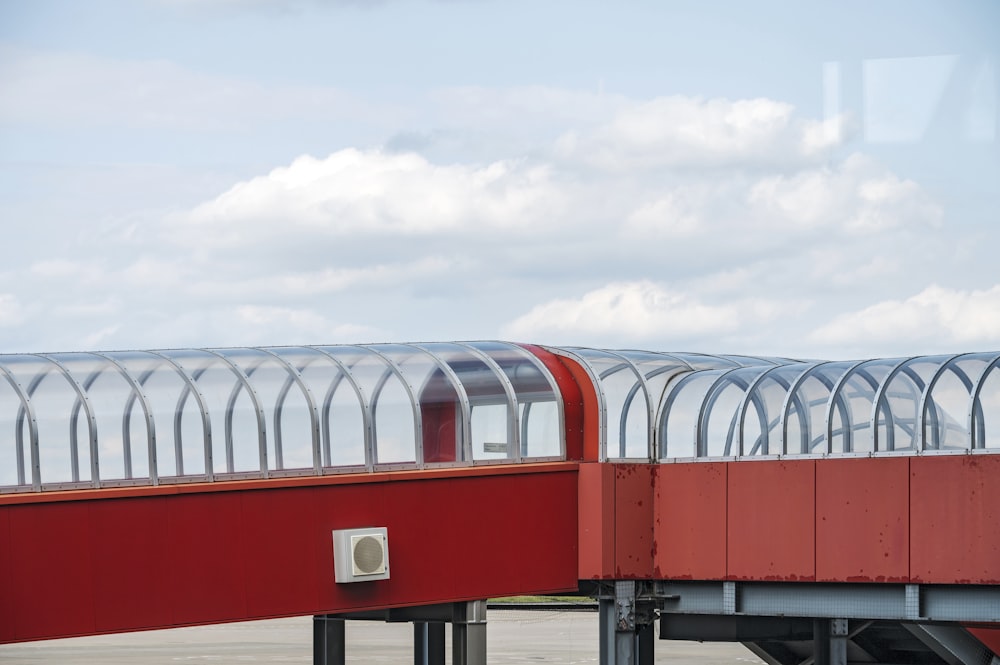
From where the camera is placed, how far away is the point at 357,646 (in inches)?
2643

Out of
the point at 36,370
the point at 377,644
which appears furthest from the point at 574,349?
the point at 377,644

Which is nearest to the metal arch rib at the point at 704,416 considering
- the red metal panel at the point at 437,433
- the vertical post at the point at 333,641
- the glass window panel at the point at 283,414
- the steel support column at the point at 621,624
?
the steel support column at the point at 621,624

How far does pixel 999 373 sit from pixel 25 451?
14372mm

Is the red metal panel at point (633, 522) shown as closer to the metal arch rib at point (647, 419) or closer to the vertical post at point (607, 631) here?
the metal arch rib at point (647, 419)

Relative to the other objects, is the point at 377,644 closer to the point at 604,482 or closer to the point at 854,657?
the point at 854,657

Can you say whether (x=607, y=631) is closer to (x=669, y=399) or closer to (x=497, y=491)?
(x=497, y=491)

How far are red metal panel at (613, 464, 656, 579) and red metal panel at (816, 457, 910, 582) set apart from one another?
3.00m

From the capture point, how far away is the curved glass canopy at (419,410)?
74.0 ft

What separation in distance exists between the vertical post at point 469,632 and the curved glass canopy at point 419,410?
239cm

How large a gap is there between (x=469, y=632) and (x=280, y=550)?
3928 millimetres

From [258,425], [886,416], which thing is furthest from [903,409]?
[258,425]

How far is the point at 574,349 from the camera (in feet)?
93.8

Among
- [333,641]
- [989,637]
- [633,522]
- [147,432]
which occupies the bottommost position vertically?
[989,637]

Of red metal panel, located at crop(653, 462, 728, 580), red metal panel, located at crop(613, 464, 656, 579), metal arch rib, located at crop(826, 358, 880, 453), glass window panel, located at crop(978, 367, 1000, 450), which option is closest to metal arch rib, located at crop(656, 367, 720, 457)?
red metal panel, located at crop(653, 462, 728, 580)
